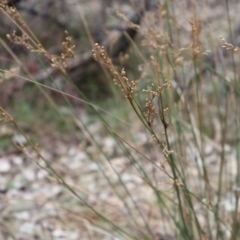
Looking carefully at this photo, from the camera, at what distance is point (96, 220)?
199 cm

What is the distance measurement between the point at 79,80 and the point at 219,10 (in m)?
1.77

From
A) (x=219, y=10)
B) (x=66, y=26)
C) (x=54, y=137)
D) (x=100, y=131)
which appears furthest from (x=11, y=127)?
(x=219, y=10)

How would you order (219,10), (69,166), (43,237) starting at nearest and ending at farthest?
(43,237), (69,166), (219,10)

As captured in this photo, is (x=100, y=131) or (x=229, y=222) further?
(x=100, y=131)

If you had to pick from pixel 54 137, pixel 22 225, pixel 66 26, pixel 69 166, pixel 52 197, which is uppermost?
pixel 66 26

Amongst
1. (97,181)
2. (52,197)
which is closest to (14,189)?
(52,197)

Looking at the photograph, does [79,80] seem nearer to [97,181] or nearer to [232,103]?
[97,181]

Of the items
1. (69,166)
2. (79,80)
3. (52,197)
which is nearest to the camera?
(52,197)

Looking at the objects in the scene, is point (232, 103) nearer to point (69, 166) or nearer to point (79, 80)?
point (69, 166)

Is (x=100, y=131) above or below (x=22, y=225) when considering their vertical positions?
above

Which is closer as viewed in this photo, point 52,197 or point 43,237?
point 43,237

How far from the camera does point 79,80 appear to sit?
125 inches

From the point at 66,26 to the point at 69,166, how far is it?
1.17m

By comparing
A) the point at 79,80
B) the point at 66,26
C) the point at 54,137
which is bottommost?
the point at 54,137
